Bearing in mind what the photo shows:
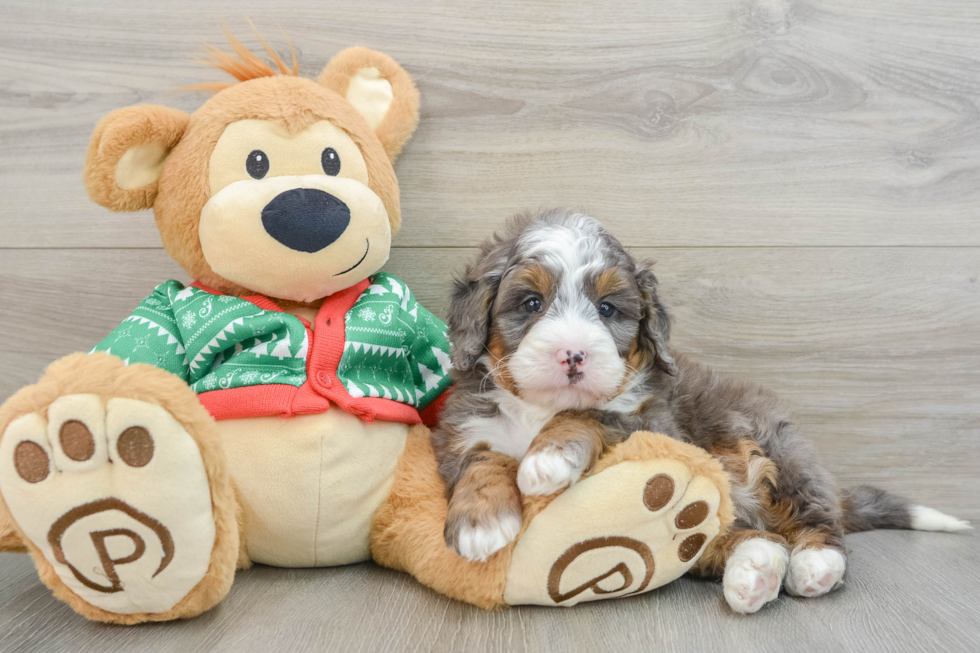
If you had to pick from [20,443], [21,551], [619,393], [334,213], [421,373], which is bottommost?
[21,551]

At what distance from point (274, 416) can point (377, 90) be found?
3.16ft

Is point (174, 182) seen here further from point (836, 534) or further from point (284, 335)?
point (836, 534)

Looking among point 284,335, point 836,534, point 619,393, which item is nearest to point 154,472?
point 284,335

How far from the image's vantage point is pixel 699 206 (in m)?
2.21

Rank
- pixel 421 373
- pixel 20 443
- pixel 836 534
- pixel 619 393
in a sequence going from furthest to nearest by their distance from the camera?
pixel 421 373
pixel 836 534
pixel 619 393
pixel 20 443

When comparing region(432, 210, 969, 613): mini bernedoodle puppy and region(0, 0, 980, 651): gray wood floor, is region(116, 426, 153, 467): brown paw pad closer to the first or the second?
region(432, 210, 969, 613): mini bernedoodle puppy

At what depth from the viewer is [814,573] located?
5.13 feet

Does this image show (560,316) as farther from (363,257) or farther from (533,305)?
(363,257)

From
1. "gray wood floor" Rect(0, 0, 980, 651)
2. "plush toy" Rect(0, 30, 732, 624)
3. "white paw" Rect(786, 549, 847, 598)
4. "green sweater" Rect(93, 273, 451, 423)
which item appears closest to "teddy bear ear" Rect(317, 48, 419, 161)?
"plush toy" Rect(0, 30, 732, 624)

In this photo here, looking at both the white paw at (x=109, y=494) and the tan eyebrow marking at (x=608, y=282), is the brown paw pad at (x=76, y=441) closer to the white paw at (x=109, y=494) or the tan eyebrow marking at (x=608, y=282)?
the white paw at (x=109, y=494)

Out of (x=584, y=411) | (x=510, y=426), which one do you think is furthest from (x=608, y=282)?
(x=510, y=426)

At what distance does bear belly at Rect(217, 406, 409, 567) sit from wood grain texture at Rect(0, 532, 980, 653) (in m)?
0.09

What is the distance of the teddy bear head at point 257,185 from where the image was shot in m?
1.57

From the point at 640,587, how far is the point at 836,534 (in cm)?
59
